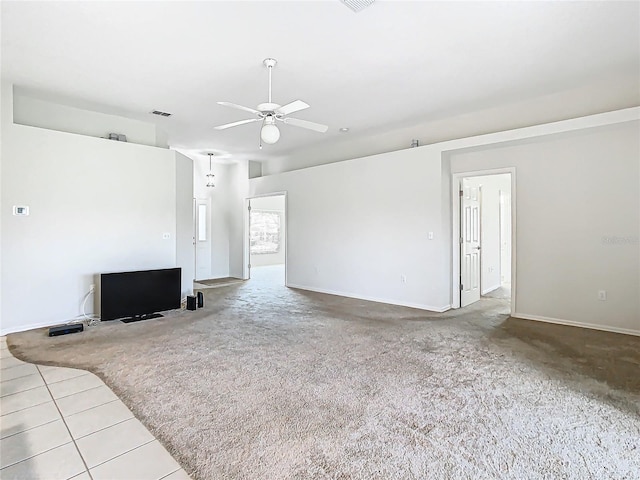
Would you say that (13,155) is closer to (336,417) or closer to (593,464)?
(336,417)

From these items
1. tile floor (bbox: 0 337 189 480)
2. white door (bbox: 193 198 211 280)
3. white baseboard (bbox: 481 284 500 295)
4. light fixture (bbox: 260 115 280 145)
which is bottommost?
tile floor (bbox: 0 337 189 480)

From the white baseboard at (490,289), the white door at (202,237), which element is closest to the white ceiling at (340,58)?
the white baseboard at (490,289)

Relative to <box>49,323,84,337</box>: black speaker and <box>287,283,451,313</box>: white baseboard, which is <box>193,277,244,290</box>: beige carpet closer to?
<box>287,283,451,313</box>: white baseboard

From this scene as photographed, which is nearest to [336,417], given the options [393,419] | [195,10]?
[393,419]

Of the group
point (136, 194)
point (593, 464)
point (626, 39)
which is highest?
point (626, 39)

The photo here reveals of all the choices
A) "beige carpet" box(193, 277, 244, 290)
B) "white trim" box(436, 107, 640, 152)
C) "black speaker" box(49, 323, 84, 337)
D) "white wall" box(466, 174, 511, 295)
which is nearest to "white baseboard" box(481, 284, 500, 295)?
"white wall" box(466, 174, 511, 295)

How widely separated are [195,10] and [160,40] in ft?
2.05

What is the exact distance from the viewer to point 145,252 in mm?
5434

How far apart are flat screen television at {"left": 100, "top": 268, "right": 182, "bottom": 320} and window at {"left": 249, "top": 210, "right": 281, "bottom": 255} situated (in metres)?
6.16

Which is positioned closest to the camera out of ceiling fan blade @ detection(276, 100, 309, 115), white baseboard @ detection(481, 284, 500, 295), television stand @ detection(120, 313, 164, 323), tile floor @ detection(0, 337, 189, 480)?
tile floor @ detection(0, 337, 189, 480)

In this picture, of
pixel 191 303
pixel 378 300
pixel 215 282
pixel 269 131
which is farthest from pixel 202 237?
pixel 269 131

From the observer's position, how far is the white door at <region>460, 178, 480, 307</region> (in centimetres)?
572

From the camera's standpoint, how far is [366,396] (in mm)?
2648

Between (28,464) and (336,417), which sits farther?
(336,417)
